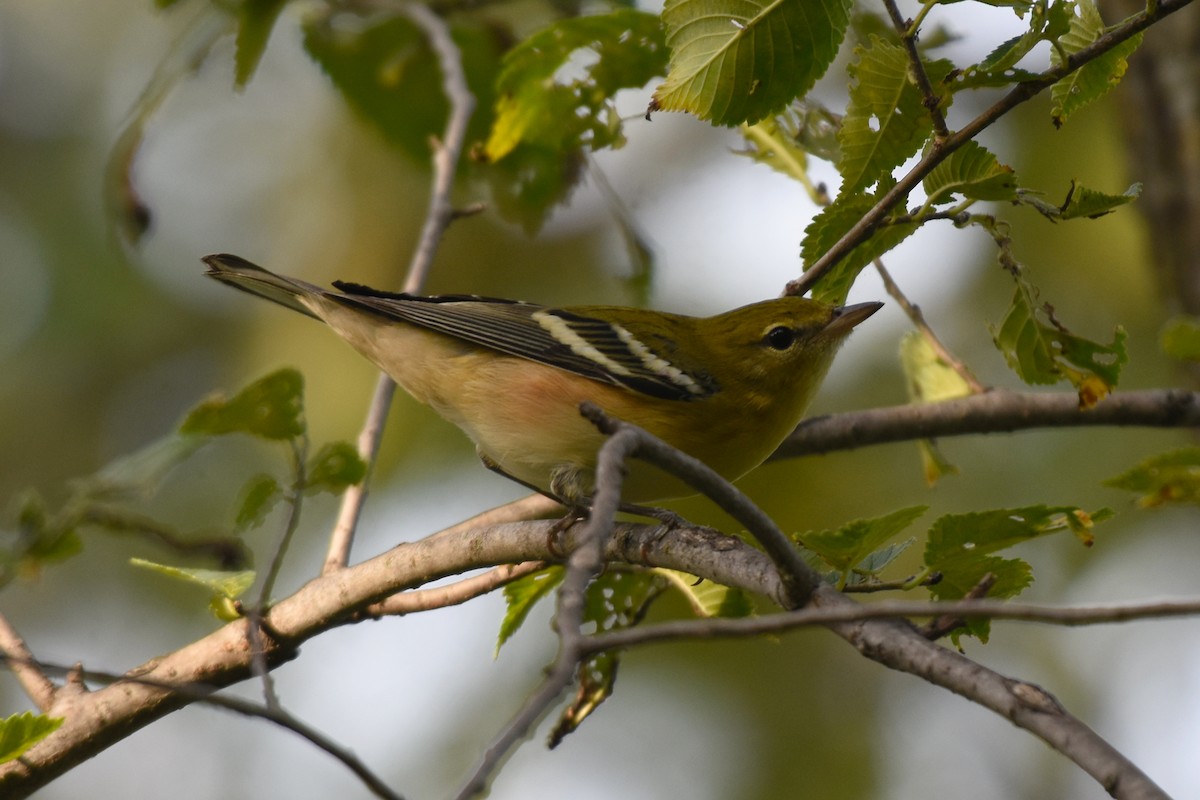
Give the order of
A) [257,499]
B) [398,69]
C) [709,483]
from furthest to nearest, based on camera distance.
Result: 1. [398,69]
2. [257,499]
3. [709,483]

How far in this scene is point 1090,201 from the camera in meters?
2.77

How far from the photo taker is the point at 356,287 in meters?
4.67

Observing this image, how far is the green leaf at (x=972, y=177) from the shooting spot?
9.35ft

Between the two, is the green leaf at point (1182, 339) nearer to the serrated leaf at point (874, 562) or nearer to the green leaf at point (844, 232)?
the green leaf at point (844, 232)

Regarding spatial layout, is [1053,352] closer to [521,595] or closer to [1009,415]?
[1009,415]

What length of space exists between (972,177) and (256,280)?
2737 millimetres

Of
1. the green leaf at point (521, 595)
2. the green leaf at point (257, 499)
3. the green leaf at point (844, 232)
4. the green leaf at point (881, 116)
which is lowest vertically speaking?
the green leaf at point (521, 595)

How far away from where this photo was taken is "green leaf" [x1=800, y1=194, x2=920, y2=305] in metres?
3.10

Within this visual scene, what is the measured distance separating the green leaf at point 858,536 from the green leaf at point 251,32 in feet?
10.8

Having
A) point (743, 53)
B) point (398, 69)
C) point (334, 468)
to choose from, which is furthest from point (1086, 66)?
point (398, 69)

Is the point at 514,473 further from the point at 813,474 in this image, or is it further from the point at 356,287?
the point at 813,474

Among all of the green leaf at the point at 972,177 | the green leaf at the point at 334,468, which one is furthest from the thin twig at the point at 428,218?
the green leaf at the point at 972,177

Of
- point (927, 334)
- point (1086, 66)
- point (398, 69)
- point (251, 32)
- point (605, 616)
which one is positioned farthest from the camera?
point (398, 69)

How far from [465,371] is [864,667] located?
4692 mm
